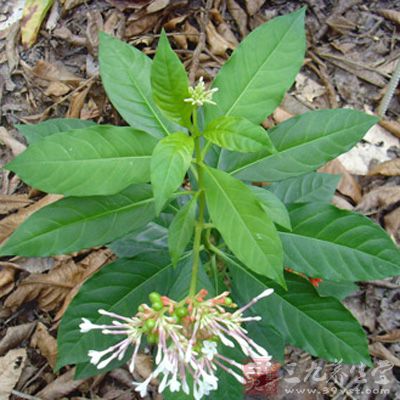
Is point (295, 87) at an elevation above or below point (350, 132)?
below

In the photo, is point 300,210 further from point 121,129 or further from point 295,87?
point 295,87

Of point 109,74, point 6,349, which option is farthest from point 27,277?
point 109,74

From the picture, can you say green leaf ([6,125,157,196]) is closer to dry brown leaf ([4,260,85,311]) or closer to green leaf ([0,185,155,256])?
green leaf ([0,185,155,256])

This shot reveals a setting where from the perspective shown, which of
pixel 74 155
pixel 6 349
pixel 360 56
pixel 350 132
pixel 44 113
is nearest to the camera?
pixel 74 155

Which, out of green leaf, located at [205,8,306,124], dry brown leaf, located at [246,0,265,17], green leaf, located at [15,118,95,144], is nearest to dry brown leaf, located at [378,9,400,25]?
dry brown leaf, located at [246,0,265,17]

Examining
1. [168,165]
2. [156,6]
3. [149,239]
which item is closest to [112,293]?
[149,239]
